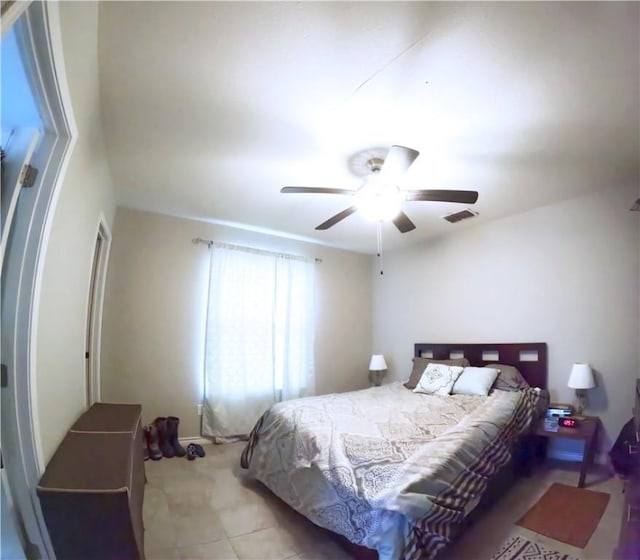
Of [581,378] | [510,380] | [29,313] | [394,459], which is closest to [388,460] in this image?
[394,459]

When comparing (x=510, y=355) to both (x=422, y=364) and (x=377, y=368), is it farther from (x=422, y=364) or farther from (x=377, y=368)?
(x=377, y=368)

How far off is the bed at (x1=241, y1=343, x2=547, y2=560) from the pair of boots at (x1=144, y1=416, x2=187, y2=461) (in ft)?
2.84

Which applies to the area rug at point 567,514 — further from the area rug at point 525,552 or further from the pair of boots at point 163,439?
the pair of boots at point 163,439

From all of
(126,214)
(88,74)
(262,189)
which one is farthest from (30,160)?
(126,214)

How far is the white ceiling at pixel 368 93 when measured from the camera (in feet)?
4.21

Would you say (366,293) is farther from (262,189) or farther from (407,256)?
(262,189)

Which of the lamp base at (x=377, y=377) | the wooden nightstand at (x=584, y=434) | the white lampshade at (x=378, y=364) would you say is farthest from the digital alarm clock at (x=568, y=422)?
the lamp base at (x=377, y=377)

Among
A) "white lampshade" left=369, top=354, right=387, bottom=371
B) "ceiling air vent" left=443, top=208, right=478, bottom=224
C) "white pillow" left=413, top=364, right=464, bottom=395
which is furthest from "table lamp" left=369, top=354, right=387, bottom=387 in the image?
"ceiling air vent" left=443, top=208, right=478, bottom=224

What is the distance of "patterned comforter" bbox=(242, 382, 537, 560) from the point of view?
137 centimetres

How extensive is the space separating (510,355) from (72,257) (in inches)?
149

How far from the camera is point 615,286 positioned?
8.68 feet

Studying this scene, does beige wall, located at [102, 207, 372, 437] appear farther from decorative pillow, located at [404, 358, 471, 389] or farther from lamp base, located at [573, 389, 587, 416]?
lamp base, located at [573, 389, 587, 416]

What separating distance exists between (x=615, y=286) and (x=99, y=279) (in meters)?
4.61

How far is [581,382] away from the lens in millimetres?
2566
